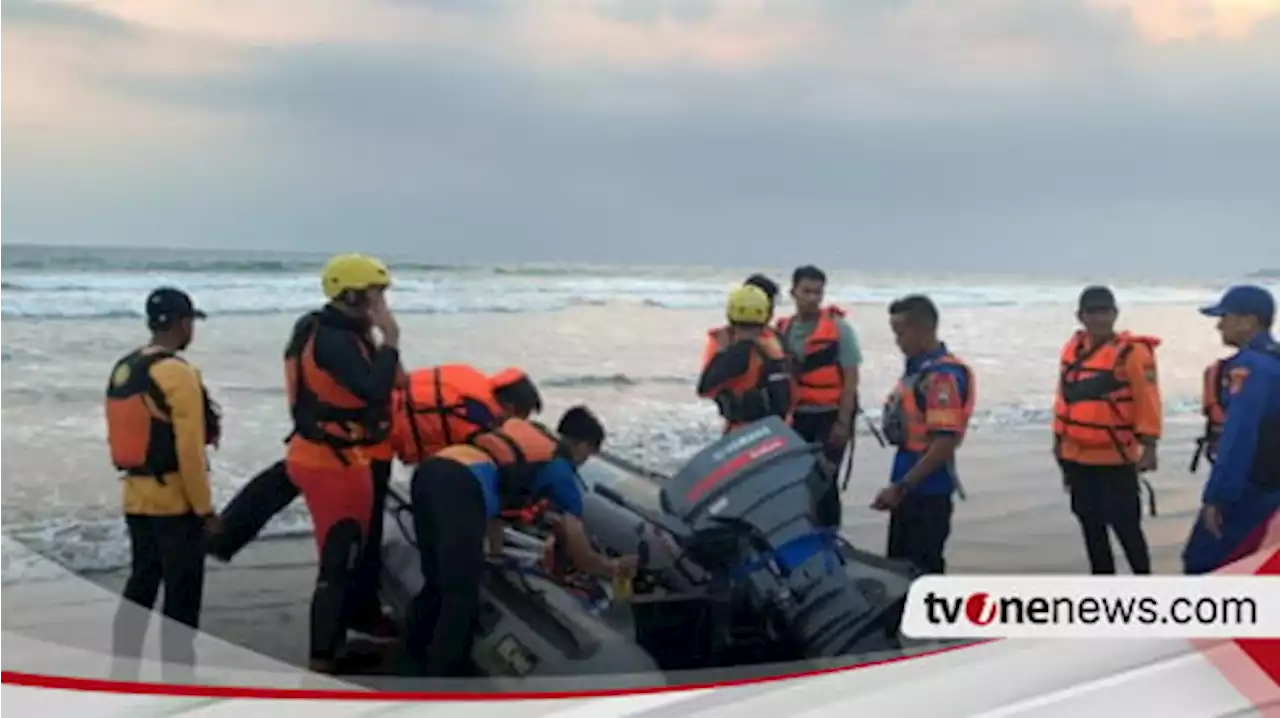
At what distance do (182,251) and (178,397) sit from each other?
0.20 metres

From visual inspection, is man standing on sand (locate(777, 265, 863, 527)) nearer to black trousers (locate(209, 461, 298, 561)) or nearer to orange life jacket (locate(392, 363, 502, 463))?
orange life jacket (locate(392, 363, 502, 463))

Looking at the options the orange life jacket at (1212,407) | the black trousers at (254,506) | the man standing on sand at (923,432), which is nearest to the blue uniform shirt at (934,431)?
the man standing on sand at (923,432)

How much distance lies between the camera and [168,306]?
63.6 inches

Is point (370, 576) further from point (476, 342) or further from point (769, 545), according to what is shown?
point (769, 545)

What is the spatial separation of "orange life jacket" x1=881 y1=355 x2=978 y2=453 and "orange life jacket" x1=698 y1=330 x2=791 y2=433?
0.16 meters

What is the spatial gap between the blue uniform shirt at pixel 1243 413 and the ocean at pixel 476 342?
6 cm

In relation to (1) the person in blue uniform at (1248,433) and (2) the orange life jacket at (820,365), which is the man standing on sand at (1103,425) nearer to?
(1) the person in blue uniform at (1248,433)

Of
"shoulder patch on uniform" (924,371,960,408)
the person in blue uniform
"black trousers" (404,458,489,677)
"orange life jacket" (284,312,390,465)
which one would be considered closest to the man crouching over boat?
"black trousers" (404,458,489,677)

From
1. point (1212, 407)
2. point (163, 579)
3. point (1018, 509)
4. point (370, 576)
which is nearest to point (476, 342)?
point (370, 576)

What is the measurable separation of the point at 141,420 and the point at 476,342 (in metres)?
0.44

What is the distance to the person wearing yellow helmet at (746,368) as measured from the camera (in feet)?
6.10

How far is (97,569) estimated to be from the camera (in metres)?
1.61

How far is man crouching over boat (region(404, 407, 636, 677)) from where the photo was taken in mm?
1722

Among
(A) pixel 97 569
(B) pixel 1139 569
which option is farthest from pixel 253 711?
(B) pixel 1139 569
